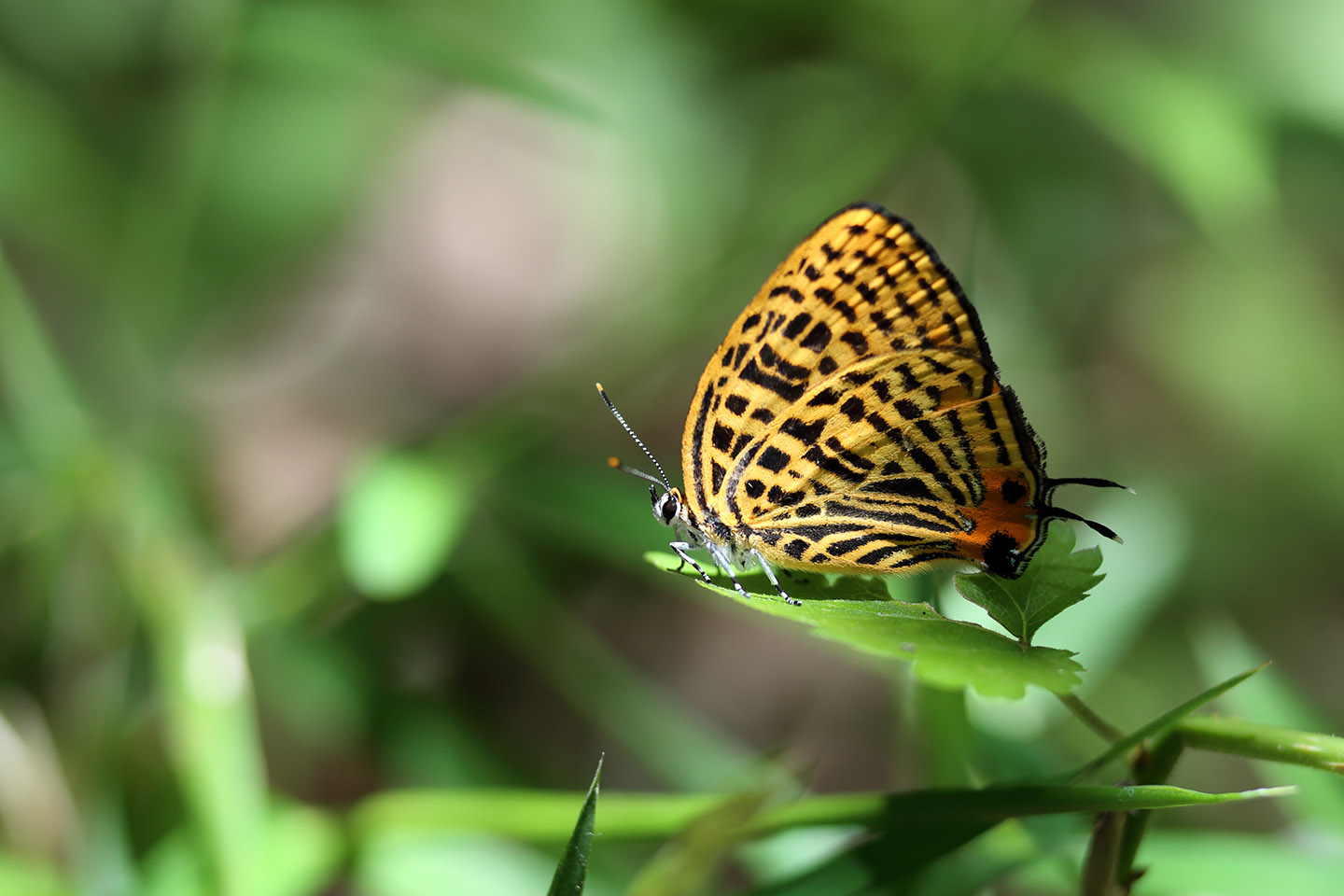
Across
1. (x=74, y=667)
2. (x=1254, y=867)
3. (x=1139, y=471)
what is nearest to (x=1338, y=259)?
(x=1139, y=471)

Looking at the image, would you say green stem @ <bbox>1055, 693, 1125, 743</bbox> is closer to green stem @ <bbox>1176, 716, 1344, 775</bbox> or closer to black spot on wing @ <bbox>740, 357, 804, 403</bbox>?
green stem @ <bbox>1176, 716, 1344, 775</bbox>

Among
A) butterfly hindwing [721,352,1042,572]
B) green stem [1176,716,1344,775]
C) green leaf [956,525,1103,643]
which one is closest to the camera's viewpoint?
green stem [1176,716,1344,775]

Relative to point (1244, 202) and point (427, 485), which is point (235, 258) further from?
point (1244, 202)

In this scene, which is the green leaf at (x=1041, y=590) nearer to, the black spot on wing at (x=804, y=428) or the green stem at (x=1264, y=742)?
the green stem at (x=1264, y=742)

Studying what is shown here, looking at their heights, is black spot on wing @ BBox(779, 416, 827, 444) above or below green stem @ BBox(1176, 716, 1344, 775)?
below

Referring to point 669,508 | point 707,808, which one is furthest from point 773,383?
point 707,808

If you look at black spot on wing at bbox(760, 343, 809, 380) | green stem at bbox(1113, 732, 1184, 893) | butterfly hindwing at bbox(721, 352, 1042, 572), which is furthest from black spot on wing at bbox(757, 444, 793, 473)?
green stem at bbox(1113, 732, 1184, 893)
